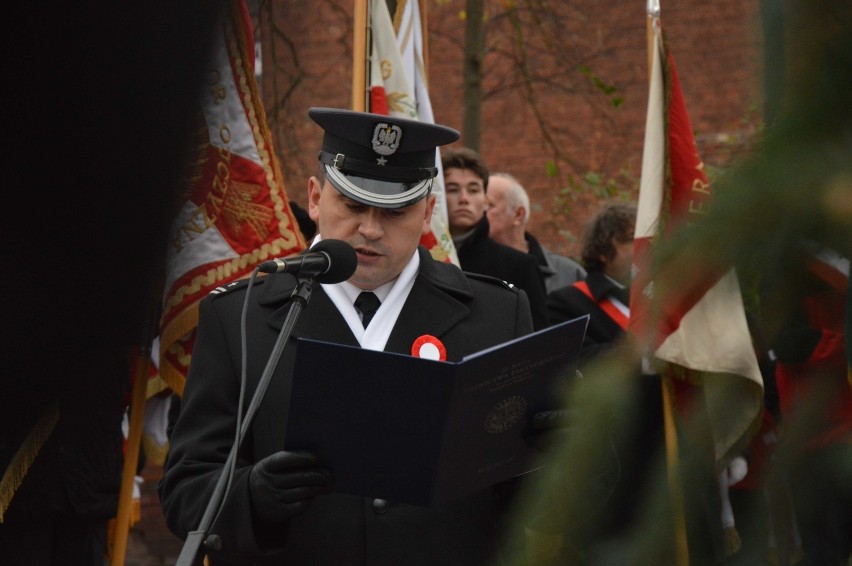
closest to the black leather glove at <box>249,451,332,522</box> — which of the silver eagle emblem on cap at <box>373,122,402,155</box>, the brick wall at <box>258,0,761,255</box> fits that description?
the silver eagle emblem on cap at <box>373,122,402,155</box>

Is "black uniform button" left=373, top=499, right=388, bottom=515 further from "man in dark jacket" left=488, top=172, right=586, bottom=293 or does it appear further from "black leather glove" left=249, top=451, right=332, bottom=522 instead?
"man in dark jacket" left=488, top=172, right=586, bottom=293

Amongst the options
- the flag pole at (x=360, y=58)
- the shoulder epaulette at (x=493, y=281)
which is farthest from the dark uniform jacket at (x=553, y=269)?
the shoulder epaulette at (x=493, y=281)

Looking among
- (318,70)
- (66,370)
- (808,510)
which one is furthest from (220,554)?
(318,70)

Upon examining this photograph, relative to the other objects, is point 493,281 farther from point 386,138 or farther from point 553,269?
point 553,269

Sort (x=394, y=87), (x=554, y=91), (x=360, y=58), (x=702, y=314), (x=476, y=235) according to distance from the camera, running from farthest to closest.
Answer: (x=554, y=91) → (x=476, y=235) → (x=394, y=87) → (x=360, y=58) → (x=702, y=314)

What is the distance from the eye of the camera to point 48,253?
549 mm

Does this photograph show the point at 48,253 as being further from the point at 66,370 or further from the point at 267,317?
the point at 267,317

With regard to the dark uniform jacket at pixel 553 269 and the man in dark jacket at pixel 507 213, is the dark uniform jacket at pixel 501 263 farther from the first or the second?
the dark uniform jacket at pixel 553 269

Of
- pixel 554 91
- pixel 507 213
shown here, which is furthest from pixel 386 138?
pixel 554 91

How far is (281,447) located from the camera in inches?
100

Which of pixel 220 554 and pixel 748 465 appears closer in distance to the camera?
pixel 748 465

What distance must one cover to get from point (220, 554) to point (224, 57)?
2.09 meters

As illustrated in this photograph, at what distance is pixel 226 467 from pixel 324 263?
42 centimetres

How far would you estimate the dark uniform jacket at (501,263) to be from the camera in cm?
523
